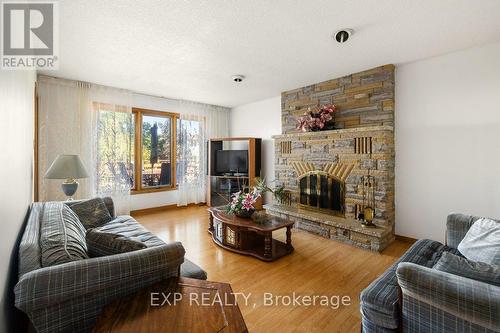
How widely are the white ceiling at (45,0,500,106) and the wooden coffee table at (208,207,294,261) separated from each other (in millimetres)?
2098

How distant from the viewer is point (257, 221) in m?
Result: 2.93

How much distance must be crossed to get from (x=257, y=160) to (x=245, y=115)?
4.33 feet

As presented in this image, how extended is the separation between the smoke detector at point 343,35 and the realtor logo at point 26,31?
2.58 metres

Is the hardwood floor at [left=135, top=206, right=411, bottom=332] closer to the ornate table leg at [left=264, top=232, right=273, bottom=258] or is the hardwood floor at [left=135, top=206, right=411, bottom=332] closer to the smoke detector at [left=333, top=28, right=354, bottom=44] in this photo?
the ornate table leg at [left=264, top=232, right=273, bottom=258]

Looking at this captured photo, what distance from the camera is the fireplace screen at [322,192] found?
3.68m

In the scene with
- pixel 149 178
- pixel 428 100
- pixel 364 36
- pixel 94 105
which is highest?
pixel 364 36

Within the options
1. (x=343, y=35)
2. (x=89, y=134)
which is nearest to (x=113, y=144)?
(x=89, y=134)

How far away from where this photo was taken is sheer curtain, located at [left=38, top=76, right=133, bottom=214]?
375 cm

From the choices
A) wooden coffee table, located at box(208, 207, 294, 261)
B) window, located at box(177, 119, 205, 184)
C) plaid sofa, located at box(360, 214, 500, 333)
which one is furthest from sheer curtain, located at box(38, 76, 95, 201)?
plaid sofa, located at box(360, 214, 500, 333)

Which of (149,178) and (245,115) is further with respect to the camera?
(245,115)

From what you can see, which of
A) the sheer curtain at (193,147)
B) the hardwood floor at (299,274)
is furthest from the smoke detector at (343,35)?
the sheer curtain at (193,147)

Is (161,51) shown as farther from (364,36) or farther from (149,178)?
(149,178)

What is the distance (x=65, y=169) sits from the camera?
9.36 feet

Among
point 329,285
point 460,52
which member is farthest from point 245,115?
point 329,285
